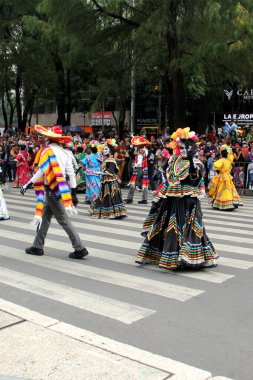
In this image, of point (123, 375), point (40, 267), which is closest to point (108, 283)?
point (40, 267)

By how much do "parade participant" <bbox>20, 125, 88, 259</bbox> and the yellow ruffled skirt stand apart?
6220 millimetres

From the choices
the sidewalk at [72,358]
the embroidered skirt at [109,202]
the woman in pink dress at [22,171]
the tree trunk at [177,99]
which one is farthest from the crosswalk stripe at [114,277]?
the tree trunk at [177,99]

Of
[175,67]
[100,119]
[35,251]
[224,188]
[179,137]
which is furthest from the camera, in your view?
[100,119]

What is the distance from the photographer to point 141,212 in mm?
12352

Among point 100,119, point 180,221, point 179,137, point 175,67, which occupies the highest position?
point 175,67

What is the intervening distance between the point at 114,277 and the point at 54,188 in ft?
Result: 5.59

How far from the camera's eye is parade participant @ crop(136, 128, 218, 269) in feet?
21.6

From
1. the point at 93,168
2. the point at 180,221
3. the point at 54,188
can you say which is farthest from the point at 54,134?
the point at 93,168

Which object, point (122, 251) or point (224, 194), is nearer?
point (122, 251)

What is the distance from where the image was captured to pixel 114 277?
6.42 m

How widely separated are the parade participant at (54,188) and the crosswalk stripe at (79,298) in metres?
1.09

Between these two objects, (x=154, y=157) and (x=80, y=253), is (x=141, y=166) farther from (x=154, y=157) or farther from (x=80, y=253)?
(x=80, y=253)

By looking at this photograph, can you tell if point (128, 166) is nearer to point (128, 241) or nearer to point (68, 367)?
point (128, 241)

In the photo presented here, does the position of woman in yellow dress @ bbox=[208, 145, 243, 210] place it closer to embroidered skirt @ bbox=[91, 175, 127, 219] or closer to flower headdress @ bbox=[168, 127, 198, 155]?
embroidered skirt @ bbox=[91, 175, 127, 219]
